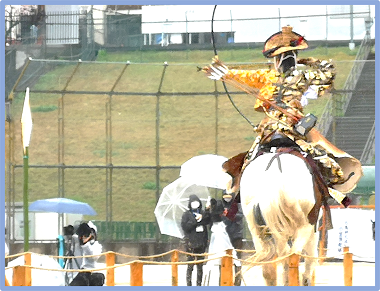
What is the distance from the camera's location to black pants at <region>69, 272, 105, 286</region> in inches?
379

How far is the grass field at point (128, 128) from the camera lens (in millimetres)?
14094

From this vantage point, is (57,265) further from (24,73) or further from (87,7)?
(87,7)

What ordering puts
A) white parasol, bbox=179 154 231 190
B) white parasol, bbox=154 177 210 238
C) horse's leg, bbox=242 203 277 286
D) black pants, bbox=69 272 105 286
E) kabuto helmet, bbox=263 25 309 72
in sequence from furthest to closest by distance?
white parasol, bbox=154 177 210 238
white parasol, bbox=179 154 231 190
black pants, bbox=69 272 105 286
kabuto helmet, bbox=263 25 309 72
horse's leg, bbox=242 203 277 286

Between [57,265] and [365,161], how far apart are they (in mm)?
5057

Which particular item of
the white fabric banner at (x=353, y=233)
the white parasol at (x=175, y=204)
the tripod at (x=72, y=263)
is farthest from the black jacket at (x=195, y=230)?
the white fabric banner at (x=353, y=233)

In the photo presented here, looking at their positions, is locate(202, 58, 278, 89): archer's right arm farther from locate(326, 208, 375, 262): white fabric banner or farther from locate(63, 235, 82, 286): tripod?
locate(326, 208, 375, 262): white fabric banner

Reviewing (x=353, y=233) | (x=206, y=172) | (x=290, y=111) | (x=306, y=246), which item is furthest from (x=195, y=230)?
(x=353, y=233)

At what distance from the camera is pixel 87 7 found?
1498 cm

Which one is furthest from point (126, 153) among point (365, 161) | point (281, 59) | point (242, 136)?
point (281, 59)

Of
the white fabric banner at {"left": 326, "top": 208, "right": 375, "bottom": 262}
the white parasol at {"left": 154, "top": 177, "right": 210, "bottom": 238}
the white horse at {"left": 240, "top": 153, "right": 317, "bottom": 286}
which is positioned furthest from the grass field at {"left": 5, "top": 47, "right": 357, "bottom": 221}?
the white horse at {"left": 240, "top": 153, "right": 317, "bottom": 286}

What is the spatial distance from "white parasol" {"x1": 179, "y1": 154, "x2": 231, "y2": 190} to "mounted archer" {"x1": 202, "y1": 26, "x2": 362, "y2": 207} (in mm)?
3298

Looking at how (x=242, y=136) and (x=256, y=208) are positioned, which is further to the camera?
(x=242, y=136)

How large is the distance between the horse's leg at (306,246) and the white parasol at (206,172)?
348 centimetres

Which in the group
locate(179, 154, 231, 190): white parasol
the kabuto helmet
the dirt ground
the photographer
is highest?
the kabuto helmet
